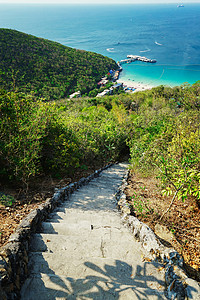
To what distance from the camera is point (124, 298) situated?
2.47 metres

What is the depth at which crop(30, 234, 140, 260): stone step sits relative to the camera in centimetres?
335

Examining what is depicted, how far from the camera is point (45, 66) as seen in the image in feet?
179

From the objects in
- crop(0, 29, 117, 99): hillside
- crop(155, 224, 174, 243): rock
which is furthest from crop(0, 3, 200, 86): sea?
crop(155, 224, 174, 243): rock

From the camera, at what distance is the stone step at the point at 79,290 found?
2456 millimetres

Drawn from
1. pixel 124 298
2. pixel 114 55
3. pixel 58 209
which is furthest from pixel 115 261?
pixel 114 55

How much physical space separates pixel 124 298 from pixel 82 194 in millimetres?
4865

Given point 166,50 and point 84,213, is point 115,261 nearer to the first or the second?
point 84,213

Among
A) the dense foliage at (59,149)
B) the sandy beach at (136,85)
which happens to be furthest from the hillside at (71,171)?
the sandy beach at (136,85)

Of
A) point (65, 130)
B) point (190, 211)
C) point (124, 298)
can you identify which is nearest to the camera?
point (124, 298)

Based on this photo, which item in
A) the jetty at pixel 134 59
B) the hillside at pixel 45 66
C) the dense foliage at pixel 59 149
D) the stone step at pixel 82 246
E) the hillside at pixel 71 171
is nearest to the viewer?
the stone step at pixel 82 246

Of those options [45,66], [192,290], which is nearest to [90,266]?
[192,290]

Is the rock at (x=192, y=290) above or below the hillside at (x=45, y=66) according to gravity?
below

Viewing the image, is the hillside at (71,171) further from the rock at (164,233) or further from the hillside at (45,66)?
the hillside at (45,66)

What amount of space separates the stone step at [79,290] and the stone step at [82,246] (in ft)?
1.99
